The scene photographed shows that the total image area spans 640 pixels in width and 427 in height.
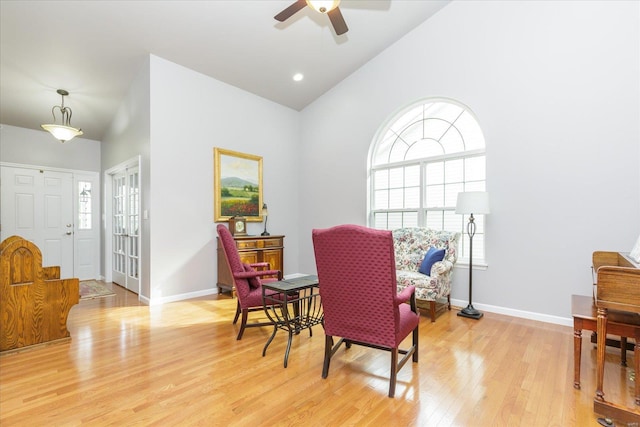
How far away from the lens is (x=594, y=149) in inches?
128

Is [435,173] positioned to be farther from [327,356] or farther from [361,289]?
[327,356]

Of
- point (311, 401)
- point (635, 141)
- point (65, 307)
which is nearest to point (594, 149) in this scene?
point (635, 141)

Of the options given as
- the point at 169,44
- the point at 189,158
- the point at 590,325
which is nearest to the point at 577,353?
the point at 590,325

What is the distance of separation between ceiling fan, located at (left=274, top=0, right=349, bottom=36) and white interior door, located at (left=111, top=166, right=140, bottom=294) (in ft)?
10.8

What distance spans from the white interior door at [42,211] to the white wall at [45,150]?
188mm

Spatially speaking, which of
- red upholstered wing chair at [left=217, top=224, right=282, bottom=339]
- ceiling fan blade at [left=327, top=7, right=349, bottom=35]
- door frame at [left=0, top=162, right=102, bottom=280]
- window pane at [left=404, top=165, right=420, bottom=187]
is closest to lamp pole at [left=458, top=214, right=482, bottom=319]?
window pane at [left=404, top=165, right=420, bottom=187]

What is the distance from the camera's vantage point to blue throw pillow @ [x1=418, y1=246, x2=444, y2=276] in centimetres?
375

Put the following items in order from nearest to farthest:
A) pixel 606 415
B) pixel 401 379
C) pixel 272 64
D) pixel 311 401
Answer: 1. pixel 606 415
2. pixel 311 401
3. pixel 401 379
4. pixel 272 64

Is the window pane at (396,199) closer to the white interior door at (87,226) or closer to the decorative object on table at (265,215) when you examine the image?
the decorative object on table at (265,215)

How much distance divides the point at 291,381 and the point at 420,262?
2447 millimetres

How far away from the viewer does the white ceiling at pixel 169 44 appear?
3520mm

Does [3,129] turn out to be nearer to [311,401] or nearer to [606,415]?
[311,401]

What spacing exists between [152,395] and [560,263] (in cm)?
408

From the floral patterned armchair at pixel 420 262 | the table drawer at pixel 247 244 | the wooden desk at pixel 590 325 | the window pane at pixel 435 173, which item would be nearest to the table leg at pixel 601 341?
the wooden desk at pixel 590 325
